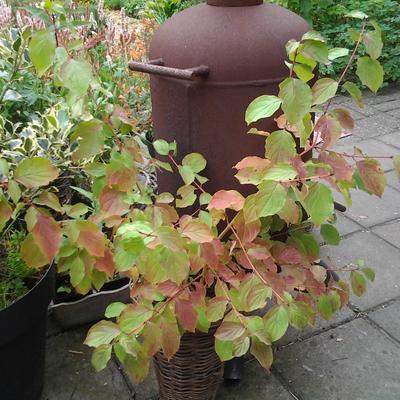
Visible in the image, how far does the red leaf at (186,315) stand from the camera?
127 cm

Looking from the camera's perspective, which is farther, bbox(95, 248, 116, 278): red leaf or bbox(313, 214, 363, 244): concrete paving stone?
bbox(313, 214, 363, 244): concrete paving stone

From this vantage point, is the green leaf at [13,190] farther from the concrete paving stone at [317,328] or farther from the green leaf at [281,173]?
the concrete paving stone at [317,328]

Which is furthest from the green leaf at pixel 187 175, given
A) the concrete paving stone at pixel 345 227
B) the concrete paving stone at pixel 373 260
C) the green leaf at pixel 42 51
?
the concrete paving stone at pixel 345 227

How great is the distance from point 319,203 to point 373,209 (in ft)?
6.24

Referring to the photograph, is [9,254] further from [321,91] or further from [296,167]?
[321,91]

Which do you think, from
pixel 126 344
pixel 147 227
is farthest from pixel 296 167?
pixel 126 344

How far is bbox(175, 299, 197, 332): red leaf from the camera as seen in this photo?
4.16ft

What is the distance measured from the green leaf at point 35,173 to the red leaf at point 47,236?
0.08m

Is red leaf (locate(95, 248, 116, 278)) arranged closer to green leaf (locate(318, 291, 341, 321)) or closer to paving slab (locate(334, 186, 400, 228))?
green leaf (locate(318, 291, 341, 321))

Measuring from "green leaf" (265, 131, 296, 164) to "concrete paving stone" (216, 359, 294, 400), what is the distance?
36.8 inches

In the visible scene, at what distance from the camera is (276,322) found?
4.24 feet

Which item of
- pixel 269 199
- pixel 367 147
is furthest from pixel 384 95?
pixel 269 199

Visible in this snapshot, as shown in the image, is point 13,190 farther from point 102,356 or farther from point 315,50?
point 315,50

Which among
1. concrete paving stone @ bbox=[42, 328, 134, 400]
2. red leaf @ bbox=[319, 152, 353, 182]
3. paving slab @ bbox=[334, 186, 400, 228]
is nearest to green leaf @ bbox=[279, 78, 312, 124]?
red leaf @ bbox=[319, 152, 353, 182]
